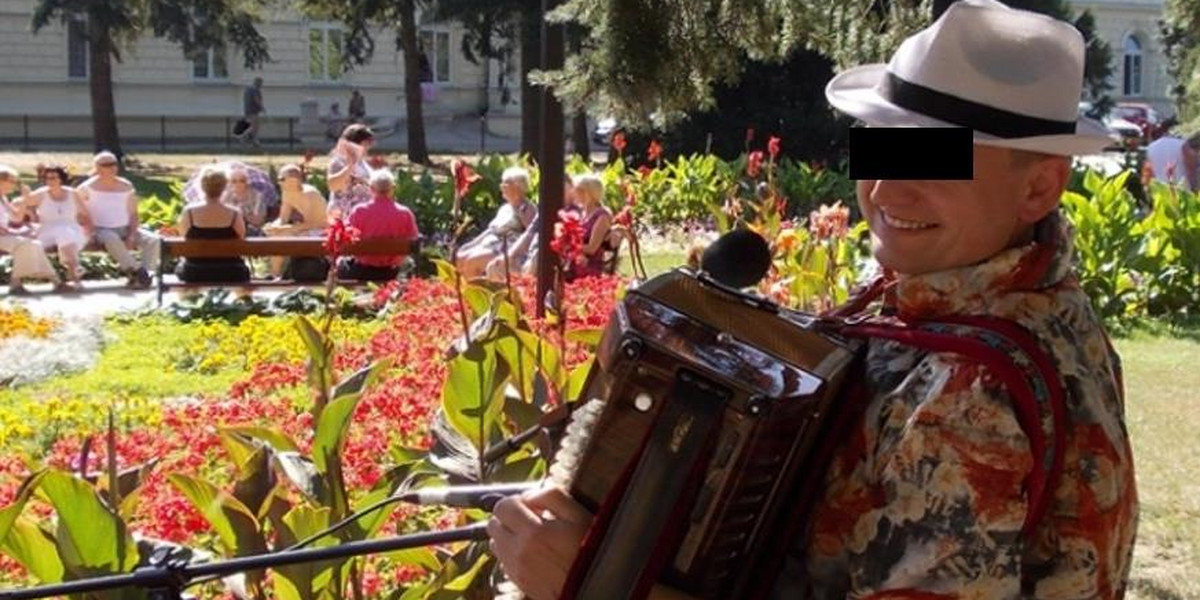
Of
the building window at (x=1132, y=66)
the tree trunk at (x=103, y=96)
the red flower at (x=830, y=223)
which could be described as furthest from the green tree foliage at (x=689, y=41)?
the building window at (x=1132, y=66)

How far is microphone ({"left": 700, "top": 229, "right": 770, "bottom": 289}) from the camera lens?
221cm

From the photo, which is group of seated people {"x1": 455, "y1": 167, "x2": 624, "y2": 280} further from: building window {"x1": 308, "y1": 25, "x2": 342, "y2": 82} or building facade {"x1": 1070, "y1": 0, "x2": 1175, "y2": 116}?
building facade {"x1": 1070, "y1": 0, "x2": 1175, "y2": 116}

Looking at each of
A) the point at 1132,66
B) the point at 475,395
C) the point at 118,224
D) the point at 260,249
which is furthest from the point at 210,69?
the point at 475,395

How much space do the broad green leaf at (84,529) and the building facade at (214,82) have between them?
1699 inches

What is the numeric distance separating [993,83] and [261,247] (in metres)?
13.7

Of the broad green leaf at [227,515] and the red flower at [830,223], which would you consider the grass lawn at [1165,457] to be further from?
the broad green leaf at [227,515]

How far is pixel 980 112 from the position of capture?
209 centimetres

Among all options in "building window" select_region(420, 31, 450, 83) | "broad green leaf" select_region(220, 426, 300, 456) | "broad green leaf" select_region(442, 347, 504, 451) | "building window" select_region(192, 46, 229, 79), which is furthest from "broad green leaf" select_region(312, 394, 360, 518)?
"building window" select_region(420, 31, 450, 83)

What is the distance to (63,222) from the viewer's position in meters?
16.5

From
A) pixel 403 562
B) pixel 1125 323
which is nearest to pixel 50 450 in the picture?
pixel 403 562

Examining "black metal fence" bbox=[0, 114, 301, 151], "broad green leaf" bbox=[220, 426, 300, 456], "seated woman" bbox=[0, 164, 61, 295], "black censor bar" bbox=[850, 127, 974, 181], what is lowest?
"black metal fence" bbox=[0, 114, 301, 151]

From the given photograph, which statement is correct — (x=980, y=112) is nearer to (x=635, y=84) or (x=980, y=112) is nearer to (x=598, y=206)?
(x=635, y=84)

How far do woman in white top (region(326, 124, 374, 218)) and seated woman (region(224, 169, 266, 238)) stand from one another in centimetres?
95

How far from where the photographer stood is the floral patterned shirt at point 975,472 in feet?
6.25
